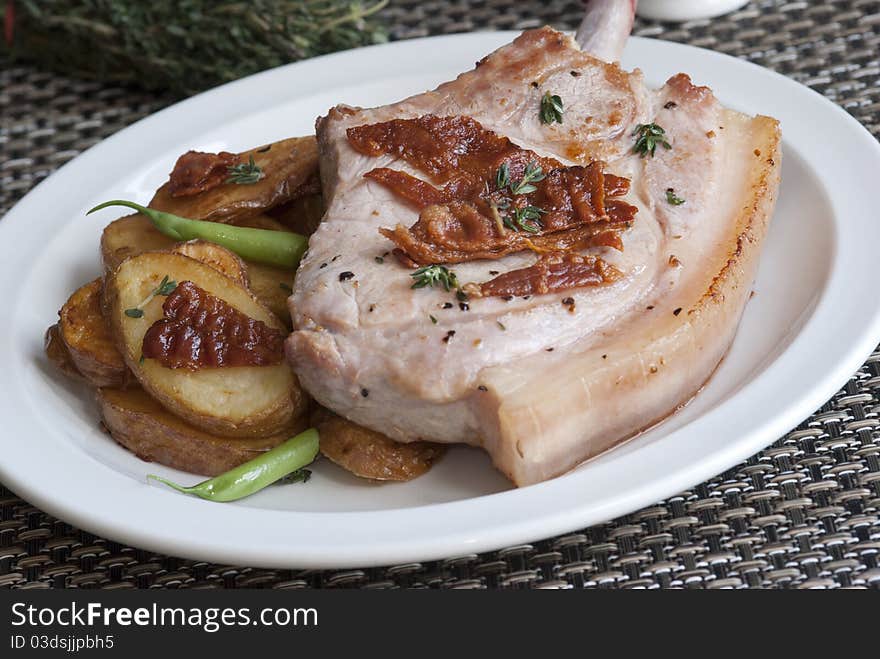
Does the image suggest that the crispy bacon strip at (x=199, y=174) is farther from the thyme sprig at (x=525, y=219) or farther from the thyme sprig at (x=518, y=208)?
the thyme sprig at (x=525, y=219)

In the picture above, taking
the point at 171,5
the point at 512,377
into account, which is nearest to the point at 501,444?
the point at 512,377

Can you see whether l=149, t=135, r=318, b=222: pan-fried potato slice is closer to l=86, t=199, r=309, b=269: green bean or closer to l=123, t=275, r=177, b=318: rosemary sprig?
l=86, t=199, r=309, b=269: green bean

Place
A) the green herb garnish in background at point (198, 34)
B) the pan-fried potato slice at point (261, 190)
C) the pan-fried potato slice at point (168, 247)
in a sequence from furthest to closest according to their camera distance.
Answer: the green herb garnish in background at point (198, 34) < the pan-fried potato slice at point (261, 190) < the pan-fried potato slice at point (168, 247)

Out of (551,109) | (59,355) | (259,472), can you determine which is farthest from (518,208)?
(59,355)

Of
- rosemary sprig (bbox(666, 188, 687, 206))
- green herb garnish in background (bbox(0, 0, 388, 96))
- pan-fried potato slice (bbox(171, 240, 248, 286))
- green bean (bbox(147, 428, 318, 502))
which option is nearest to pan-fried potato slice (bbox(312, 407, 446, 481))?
green bean (bbox(147, 428, 318, 502))

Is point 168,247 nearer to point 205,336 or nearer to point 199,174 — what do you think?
point 199,174

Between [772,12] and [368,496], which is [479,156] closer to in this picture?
[368,496]

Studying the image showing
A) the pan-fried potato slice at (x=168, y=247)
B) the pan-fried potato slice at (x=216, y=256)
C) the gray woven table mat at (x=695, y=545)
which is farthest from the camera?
the pan-fried potato slice at (x=168, y=247)

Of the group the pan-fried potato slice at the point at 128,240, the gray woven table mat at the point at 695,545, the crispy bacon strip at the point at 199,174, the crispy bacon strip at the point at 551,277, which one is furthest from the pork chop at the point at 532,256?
the pan-fried potato slice at the point at 128,240
